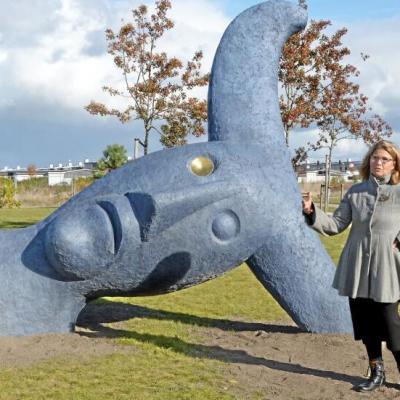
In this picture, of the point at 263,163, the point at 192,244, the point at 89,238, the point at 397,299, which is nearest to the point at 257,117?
the point at 263,163

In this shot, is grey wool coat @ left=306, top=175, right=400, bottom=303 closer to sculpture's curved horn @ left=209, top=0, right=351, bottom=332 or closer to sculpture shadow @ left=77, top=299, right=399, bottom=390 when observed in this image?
sculpture shadow @ left=77, top=299, right=399, bottom=390

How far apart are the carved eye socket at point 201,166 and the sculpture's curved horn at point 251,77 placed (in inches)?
19.9

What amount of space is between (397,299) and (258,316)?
355 cm

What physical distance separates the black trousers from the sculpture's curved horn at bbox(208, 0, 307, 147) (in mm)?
2158

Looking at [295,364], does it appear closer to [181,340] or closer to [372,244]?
[181,340]

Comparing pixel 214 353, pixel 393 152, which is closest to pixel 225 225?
pixel 214 353

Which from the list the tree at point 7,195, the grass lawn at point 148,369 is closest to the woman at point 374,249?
the grass lawn at point 148,369

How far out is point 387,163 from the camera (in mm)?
4344

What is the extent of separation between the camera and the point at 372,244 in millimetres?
4293

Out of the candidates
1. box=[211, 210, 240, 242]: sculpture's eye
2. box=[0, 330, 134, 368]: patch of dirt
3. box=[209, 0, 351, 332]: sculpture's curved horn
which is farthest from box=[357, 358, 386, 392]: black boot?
box=[0, 330, 134, 368]: patch of dirt

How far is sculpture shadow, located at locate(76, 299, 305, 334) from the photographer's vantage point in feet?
22.2

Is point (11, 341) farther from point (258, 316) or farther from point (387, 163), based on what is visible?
point (387, 163)

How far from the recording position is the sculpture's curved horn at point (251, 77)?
20.3 ft

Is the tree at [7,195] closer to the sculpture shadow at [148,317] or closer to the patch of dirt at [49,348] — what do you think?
the sculpture shadow at [148,317]
